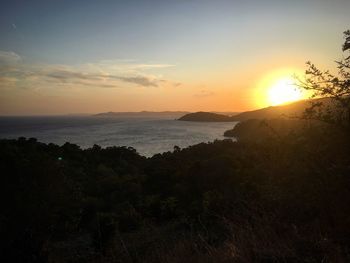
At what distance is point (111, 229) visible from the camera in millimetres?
8984

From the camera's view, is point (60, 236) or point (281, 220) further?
point (60, 236)

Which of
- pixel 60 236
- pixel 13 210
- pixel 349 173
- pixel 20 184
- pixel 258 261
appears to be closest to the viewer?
pixel 258 261

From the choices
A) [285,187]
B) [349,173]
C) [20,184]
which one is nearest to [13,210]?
[20,184]

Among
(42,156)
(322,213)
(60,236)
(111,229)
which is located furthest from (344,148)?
(42,156)

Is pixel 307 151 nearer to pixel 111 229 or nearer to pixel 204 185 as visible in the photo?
pixel 111 229

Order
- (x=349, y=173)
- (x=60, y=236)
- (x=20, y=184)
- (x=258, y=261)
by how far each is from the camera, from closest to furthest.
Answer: (x=258, y=261)
(x=349, y=173)
(x=60, y=236)
(x=20, y=184)

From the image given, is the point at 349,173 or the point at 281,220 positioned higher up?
the point at 349,173

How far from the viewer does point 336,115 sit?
5793 millimetres

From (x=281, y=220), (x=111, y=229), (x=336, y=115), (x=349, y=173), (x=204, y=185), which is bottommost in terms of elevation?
(x=204, y=185)

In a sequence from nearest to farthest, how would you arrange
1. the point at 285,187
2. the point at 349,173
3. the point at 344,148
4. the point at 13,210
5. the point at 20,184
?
the point at 349,173 < the point at 344,148 < the point at 285,187 < the point at 13,210 < the point at 20,184

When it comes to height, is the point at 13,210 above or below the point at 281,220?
below

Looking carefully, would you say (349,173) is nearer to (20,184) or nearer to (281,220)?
(281,220)

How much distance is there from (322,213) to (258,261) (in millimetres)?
2151

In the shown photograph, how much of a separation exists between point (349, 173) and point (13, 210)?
58.7 ft
